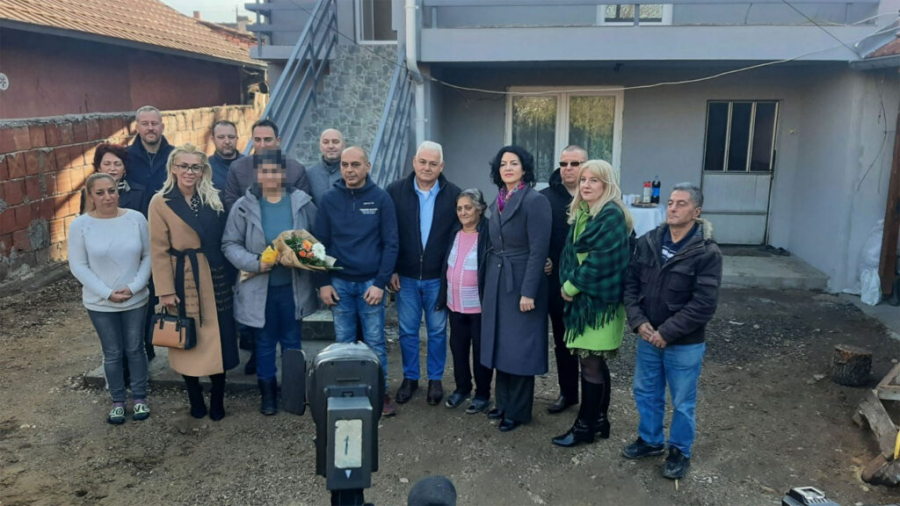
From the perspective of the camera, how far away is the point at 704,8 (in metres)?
8.19

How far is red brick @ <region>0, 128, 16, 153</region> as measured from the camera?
24.4 ft

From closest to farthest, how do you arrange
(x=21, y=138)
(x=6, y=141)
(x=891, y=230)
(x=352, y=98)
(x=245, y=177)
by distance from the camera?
(x=245, y=177) < (x=891, y=230) < (x=6, y=141) < (x=21, y=138) < (x=352, y=98)

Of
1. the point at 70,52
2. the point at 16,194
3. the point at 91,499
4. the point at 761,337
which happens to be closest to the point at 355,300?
the point at 91,499

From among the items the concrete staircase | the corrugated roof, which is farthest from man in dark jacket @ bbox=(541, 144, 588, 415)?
the corrugated roof

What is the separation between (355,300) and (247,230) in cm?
87

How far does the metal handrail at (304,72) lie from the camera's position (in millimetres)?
7336

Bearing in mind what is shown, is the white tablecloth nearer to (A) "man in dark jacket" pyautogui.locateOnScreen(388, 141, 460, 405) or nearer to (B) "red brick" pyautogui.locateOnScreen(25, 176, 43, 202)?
(A) "man in dark jacket" pyautogui.locateOnScreen(388, 141, 460, 405)

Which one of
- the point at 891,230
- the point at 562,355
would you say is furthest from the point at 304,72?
the point at 891,230

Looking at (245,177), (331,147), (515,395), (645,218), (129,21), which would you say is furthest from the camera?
(129,21)

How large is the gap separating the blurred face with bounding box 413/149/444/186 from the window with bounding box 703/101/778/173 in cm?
570

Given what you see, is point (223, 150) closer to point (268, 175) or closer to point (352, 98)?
point (268, 175)

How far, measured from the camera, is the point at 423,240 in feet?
15.2

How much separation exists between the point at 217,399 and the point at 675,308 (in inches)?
123

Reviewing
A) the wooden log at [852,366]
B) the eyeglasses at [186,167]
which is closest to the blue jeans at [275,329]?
the eyeglasses at [186,167]
